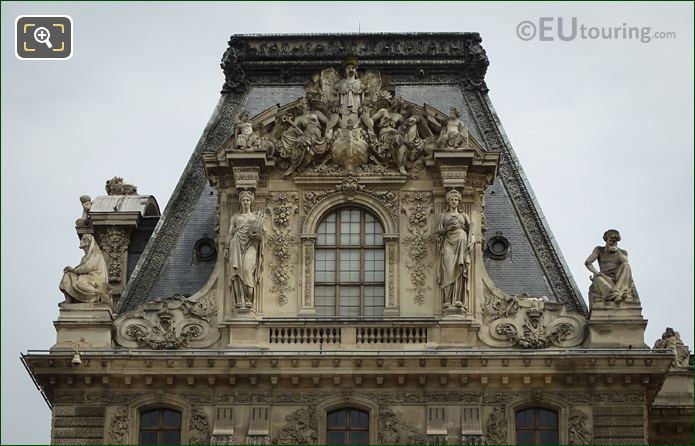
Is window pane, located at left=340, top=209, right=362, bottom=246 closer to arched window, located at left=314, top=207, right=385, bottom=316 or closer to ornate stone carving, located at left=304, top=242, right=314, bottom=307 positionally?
arched window, located at left=314, top=207, right=385, bottom=316

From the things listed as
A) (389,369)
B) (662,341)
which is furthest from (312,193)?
(662,341)

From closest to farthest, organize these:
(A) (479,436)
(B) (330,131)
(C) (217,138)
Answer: (A) (479,436) → (B) (330,131) → (C) (217,138)

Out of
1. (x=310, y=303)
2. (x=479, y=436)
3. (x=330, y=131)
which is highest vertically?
(x=330, y=131)

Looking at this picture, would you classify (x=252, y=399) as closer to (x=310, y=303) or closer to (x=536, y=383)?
(x=310, y=303)

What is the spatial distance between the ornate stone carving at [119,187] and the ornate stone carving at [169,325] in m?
5.24

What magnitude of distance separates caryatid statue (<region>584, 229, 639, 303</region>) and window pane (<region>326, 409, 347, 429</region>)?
6.10 m

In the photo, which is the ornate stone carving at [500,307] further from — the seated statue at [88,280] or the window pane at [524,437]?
the seated statue at [88,280]

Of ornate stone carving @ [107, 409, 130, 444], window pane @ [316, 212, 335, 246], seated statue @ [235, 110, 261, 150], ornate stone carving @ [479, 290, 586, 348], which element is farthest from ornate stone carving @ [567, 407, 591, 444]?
ornate stone carving @ [107, 409, 130, 444]

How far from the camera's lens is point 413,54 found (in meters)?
56.4

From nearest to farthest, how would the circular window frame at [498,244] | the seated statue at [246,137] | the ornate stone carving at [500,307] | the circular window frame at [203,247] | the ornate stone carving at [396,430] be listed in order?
1. the ornate stone carving at [396,430]
2. the ornate stone carving at [500,307]
3. the seated statue at [246,137]
4. the circular window frame at [498,244]
5. the circular window frame at [203,247]

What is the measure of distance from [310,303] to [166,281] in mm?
3647

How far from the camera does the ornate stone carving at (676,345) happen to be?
54.9 m

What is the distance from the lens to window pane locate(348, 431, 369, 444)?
49.2 meters

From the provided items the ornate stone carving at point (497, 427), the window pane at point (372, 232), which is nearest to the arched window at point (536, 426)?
the ornate stone carving at point (497, 427)
